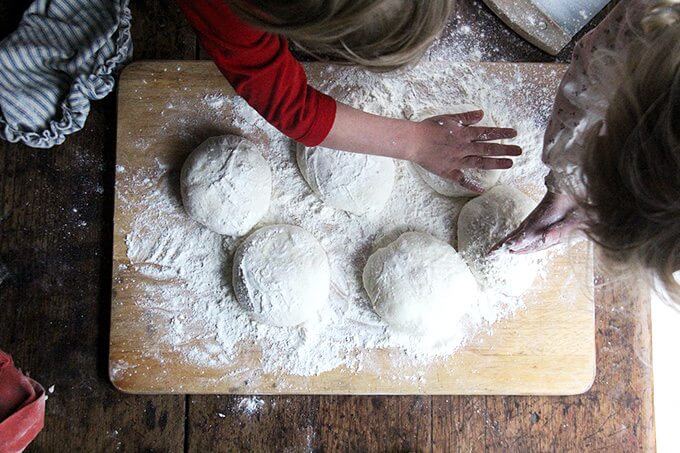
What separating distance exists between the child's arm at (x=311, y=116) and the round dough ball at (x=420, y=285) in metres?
0.11

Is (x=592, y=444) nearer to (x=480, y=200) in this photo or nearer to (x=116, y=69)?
(x=480, y=200)

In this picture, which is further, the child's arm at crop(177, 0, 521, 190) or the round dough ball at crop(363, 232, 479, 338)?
the round dough ball at crop(363, 232, 479, 338)

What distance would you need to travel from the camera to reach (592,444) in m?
0.93

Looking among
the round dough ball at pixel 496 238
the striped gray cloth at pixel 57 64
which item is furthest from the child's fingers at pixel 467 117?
the striped gray cloth at pixel 57 64

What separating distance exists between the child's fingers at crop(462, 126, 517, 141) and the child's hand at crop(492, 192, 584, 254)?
0.34 ft

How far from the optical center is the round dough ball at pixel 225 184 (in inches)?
33.1

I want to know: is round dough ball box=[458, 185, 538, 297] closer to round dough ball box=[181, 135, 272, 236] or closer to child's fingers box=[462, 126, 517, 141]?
child's fingers box=[462, 126, 517, 141]

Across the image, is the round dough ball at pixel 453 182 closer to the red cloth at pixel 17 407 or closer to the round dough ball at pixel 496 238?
the round dough ball at pixel 496 238

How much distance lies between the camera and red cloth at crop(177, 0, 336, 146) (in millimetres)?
654

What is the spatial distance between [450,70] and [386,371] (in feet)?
1.51

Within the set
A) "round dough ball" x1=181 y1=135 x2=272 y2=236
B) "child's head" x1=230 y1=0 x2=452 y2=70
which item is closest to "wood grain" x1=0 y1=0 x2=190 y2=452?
"round dough ball" x1=181 y1=135 x2=272 y2=236

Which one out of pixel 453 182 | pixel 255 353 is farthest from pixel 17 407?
pixel 453 182

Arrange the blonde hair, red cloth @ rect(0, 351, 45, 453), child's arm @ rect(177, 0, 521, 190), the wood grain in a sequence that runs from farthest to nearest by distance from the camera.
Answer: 1. the wood grain
2. red cloth @ rect(0, 351, 45, 453)
3. child's arm @ rect(177, 0, 521, 190)
4. the blonde hair

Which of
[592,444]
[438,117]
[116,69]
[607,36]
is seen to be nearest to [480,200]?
[438,117]
